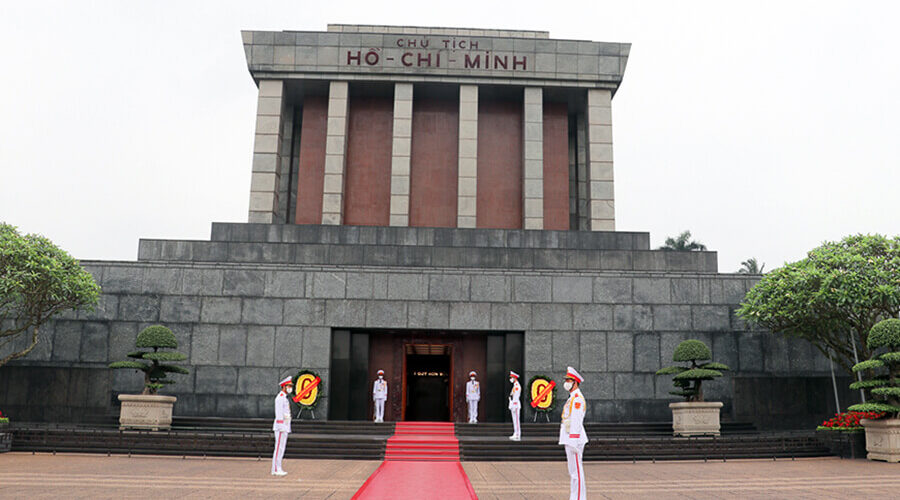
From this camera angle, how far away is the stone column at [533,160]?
29.3 meters

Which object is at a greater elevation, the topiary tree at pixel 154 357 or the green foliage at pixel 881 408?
the topiary tree at pixel 154 357

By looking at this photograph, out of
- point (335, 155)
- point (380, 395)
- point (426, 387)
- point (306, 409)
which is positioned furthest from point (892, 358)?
point (335, 155)

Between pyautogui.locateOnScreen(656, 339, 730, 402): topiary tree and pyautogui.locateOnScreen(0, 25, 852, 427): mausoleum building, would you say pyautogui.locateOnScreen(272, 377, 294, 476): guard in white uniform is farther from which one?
pyautogui.locateOnScreen(656, 339, 730, 402): topiary tree

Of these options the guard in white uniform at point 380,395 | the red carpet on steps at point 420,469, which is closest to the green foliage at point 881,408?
the red carpet on steps at point 420,469

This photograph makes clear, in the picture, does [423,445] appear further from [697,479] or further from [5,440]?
[5,440]

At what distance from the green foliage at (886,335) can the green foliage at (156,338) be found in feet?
61.4

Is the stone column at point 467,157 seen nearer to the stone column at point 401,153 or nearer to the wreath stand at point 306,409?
the stone column at point 401,153

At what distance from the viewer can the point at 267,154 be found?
29.2 metres

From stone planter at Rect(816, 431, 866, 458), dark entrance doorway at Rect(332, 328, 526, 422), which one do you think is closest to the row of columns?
dark entrance doorway at Rect(332, 328, 526, 422)

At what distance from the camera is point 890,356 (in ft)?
56.2

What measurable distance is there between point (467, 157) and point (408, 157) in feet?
8.15

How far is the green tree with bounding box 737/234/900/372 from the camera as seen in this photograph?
19609 millimetres

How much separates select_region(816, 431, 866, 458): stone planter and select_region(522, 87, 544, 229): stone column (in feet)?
45.7

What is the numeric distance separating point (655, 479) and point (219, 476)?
814cm
